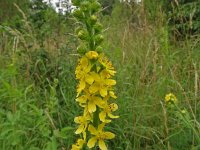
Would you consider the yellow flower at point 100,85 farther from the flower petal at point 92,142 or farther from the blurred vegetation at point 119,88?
the blurred vegetation at point 119,88

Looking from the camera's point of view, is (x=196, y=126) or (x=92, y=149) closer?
(x=92, y=149)

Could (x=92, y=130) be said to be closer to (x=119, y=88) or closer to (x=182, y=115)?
(x=182, y=115)

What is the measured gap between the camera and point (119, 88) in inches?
124

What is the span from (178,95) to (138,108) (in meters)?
0.40

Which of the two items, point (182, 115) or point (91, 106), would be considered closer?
point (91, 106)

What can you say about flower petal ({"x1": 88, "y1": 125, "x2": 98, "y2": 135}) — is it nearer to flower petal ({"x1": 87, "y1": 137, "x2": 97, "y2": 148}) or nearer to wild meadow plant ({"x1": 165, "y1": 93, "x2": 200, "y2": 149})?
flower petal ({"x1": 87, "y1": 137, "x2": 97, "y2": 148})

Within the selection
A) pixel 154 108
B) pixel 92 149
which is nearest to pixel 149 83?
pixel 154 108

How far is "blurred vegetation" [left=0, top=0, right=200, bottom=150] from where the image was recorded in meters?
2.54

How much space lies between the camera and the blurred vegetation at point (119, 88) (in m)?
2.54

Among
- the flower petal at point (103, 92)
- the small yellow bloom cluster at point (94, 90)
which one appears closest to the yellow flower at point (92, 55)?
the small yellow bloom cluster at point (94, 90)

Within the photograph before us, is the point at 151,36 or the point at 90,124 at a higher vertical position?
the point at 151,36

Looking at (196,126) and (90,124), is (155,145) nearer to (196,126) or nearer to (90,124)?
(196,126)

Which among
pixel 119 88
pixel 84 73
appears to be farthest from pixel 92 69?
pixel 119 88

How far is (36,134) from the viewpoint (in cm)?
263
